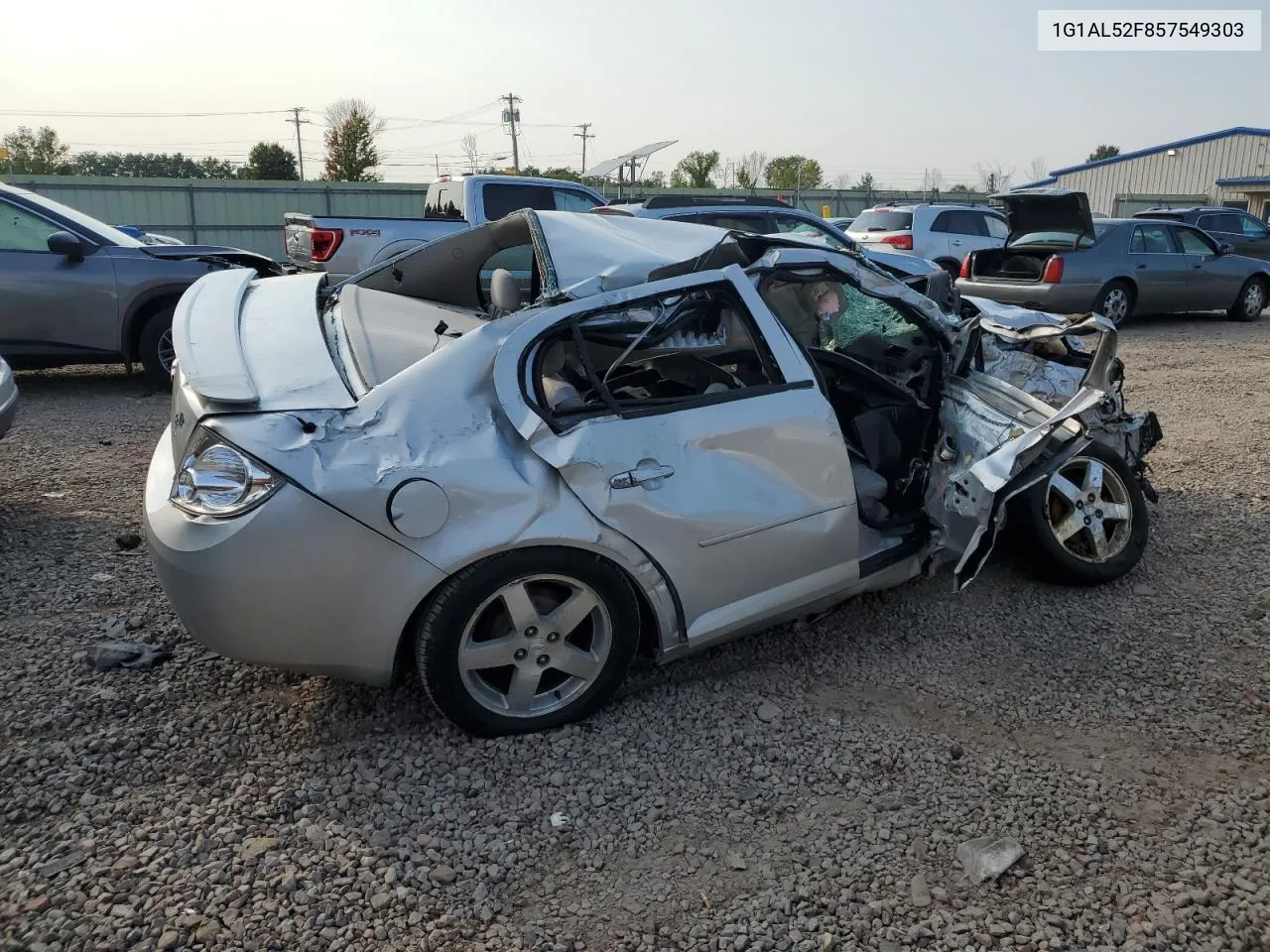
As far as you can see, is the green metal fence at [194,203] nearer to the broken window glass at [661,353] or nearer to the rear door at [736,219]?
the rear door at [736,219]

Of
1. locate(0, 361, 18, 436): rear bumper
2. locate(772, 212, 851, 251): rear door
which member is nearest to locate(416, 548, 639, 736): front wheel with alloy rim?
locate(0, 361, 18, 436): rear bumper

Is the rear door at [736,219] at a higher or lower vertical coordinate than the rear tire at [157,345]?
higher

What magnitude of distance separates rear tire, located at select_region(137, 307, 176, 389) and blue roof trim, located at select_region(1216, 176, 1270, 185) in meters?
43.9

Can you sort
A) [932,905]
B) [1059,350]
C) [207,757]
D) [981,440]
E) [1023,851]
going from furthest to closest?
[1059,350]
[981,440]
[207,757]
[1023,851]
[932,905]

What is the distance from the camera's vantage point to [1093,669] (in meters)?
3.71

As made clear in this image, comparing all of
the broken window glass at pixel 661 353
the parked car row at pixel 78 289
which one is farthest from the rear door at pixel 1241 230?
the broken window glass at pixel 661 353

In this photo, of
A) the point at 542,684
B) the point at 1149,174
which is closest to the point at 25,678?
the point at 542,684

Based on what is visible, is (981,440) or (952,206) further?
(952,206)

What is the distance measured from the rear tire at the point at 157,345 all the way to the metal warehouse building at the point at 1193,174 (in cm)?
3991

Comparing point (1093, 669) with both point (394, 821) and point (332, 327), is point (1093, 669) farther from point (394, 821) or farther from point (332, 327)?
point (332, 327)

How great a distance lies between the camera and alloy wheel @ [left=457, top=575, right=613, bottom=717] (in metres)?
3.02

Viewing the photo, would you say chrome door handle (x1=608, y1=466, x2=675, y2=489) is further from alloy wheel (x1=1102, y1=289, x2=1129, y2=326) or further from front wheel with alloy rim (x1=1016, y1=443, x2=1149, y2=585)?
alloy wheel (x1=1102, y1=289, x2=1129, y2=326)

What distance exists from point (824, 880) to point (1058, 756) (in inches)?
41.5

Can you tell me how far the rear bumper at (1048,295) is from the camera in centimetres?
1211
